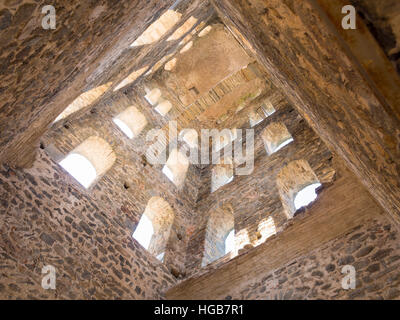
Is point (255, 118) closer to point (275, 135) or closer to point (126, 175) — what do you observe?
point (275, 135)

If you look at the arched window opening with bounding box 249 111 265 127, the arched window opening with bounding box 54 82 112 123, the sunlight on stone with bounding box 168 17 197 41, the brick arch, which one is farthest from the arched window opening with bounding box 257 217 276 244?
the sunlight on stone with bounding box 168 17 197 41

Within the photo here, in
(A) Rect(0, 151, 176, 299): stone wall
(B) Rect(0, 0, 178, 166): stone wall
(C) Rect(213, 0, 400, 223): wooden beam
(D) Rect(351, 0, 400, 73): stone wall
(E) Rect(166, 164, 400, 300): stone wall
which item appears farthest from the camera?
(A) Rect(0, 151, 176, 299): stone wall

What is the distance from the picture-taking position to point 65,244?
6.40m

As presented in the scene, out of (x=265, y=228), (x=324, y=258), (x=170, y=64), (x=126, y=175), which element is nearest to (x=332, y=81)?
(x=324, y=258)

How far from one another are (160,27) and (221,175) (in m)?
5.59

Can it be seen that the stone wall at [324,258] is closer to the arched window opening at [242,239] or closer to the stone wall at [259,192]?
the arched window opening at [242,239]

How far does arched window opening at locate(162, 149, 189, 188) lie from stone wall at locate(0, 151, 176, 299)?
13.3 feet

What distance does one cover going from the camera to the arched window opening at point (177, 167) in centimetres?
1223

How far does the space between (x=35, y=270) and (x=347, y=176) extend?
5327mm

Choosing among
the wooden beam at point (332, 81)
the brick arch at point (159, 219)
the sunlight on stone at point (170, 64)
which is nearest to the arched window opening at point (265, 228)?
the brick arch at point (159, 219)

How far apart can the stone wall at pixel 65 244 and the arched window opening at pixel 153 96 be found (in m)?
6.81

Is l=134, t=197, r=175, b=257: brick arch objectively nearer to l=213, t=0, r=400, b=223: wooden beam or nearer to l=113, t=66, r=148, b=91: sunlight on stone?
l=113, t=66, r=148, b=91: sunlight on stone

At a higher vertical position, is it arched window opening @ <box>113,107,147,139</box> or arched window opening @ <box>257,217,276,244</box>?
arched window opening @ <box>113,107,147,139</box>

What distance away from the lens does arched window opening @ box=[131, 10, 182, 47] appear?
31.9 feet
